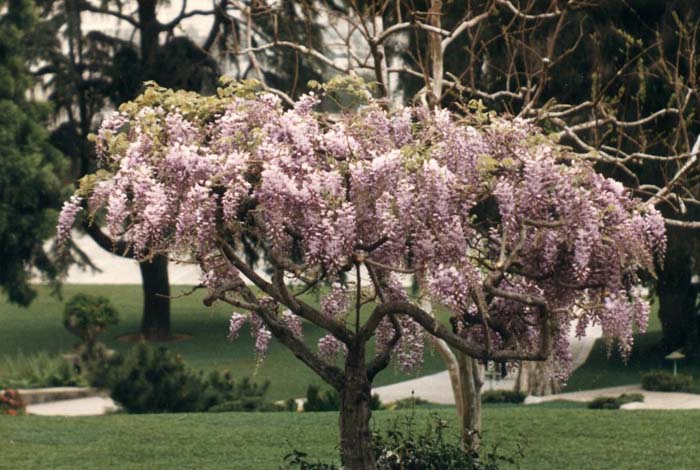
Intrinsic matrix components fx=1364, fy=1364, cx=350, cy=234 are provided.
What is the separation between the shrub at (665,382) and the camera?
20047mm

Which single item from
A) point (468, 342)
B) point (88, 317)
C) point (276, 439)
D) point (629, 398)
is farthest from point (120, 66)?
point (468, 342)

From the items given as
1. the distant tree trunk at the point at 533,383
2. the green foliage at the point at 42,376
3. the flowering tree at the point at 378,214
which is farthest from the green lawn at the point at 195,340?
the flowering tree at the point at 378,214

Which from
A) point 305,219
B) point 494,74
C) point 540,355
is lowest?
point 540,355

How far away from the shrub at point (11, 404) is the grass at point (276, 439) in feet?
5.52

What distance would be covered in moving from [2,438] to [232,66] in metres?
15.9

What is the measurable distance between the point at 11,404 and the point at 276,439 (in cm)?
500

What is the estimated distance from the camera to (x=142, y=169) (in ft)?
25.9

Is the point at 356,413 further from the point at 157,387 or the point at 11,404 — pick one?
the point at 11,404

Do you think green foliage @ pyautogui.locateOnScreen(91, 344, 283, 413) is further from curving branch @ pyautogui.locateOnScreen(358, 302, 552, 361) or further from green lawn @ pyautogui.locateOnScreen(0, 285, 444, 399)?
curving branch @ pyautogui.locateOnScreen(358, 302, 552, 361)

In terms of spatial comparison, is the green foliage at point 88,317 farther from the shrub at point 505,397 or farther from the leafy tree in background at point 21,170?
the shrub at point 505,397

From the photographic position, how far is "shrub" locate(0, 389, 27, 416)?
Answer: 1617cm

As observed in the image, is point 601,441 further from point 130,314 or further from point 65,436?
point 130,314

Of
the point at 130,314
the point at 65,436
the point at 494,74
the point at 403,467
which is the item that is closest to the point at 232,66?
the point at 130,314

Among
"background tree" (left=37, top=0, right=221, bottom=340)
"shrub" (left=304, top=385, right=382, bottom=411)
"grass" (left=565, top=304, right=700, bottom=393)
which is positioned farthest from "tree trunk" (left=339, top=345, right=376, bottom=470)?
"background tree" (left=37, top=0, right=221, bottom=340)
